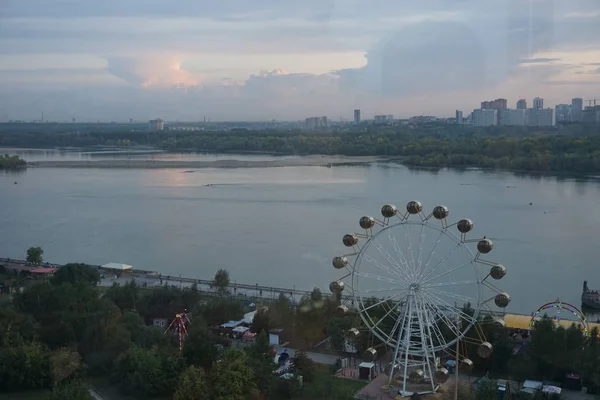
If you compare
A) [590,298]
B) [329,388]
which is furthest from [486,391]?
[590,298]

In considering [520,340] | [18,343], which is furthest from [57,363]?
[520,340]

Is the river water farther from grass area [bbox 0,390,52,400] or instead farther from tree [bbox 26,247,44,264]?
grass area [bbox 0,390,52,400]

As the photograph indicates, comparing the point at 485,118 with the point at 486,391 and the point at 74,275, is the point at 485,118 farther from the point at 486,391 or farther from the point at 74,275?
the point at 486,391

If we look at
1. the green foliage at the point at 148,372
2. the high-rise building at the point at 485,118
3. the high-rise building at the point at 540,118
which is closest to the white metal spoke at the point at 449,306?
the green foliage at the point at 148,372

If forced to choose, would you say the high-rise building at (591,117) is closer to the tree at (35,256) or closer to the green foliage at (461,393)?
the tree at (35,256)

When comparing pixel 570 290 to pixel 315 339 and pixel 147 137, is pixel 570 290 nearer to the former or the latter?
pixel 315 339

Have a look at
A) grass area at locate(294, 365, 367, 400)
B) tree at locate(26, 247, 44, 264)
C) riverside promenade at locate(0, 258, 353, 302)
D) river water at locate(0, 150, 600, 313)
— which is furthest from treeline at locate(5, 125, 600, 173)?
grass area at locate(294, 365, 367, 400)
